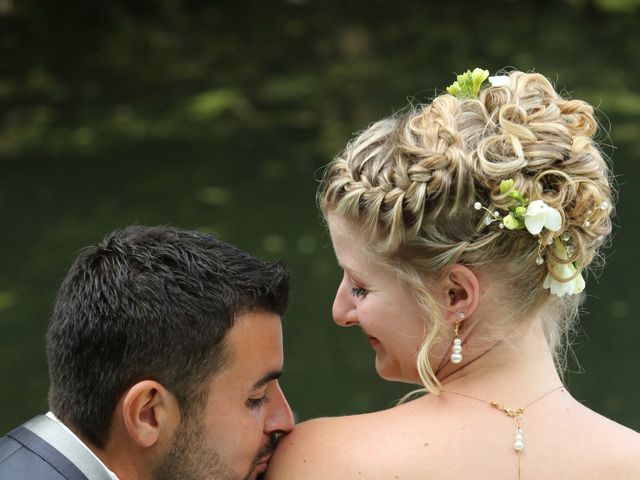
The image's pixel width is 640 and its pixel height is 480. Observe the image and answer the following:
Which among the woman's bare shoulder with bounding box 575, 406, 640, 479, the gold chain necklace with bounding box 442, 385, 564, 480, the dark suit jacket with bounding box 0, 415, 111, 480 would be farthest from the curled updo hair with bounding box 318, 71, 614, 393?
the dark suit jacket with bounding box 0, 415, 111, 480

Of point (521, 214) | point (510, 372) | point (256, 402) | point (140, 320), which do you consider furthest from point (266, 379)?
point (521, 214)

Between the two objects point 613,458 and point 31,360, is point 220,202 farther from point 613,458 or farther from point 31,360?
point 613,458

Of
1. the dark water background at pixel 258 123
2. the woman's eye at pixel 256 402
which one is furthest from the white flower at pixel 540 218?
the dark water background at pixel 258 123

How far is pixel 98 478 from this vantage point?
1.93m

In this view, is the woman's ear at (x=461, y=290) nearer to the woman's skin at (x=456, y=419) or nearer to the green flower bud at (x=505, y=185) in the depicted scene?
the woman's skin at (x=456, y=419)

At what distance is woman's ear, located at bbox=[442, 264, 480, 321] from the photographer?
2.07m

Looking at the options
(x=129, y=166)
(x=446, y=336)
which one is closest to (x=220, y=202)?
(x=129, y=166)

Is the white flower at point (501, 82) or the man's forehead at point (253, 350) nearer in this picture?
the man's forehead at point (253, 350)

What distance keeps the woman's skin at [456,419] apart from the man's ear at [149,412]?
0.26m

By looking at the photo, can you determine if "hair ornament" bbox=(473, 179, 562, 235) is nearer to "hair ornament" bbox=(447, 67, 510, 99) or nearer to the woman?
the woman

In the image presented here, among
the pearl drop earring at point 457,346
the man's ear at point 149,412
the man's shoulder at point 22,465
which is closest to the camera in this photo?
the man's shoulder at point 22,465

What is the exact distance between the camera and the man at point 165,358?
6.66ft

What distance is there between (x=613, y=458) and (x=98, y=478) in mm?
961

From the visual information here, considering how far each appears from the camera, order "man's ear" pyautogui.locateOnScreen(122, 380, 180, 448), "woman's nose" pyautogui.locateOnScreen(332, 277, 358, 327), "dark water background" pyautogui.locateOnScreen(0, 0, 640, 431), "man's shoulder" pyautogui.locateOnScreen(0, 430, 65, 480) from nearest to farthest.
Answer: "man's shoulder" pyautogui.locateOnScreen(0, 430, 65, 480)
"man's ear" pyautogui.locateOnScreen(122, 380, 180, 448)
"woman's nose" pyautogui.locateOnScreen(332, 277, 358, 327)
"dark water background" pyautogui.locateOnScreen(0, 0, 640, 431)
